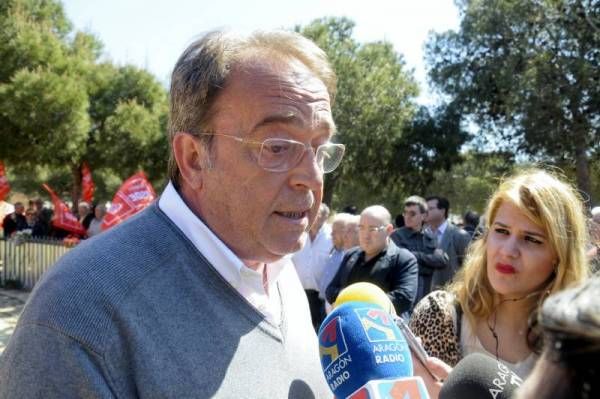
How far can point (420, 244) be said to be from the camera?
710 centimetres

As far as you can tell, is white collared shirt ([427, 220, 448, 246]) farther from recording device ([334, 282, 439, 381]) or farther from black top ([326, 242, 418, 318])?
recording device ([334, 282, 439, 381])

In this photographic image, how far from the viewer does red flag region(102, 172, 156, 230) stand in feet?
31.1

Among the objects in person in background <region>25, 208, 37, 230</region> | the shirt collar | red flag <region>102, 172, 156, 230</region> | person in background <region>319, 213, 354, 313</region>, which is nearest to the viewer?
the shirt collar

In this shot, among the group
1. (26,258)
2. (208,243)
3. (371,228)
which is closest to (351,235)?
(371,228)

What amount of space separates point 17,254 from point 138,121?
5.37 metres

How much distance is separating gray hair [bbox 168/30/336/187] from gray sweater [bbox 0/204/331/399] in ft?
0.89

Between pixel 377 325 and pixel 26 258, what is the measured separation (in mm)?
11644

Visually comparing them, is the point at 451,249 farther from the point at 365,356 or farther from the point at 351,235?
the point at 365,356

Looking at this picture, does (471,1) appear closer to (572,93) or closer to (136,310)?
(572,93)

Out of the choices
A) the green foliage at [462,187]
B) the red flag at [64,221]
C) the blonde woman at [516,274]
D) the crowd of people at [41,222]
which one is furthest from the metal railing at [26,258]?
the green foliage at [462,187]

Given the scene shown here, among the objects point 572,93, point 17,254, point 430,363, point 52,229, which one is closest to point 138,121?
point 52,229

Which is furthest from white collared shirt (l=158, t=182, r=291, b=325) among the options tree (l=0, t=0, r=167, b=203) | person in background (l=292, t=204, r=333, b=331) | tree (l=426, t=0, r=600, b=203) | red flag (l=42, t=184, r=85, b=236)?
tree (l=426, t=0, r=600, b=203)

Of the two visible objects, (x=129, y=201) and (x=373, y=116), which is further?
(x=373, y=116)

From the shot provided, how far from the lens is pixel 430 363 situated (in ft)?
6.84
